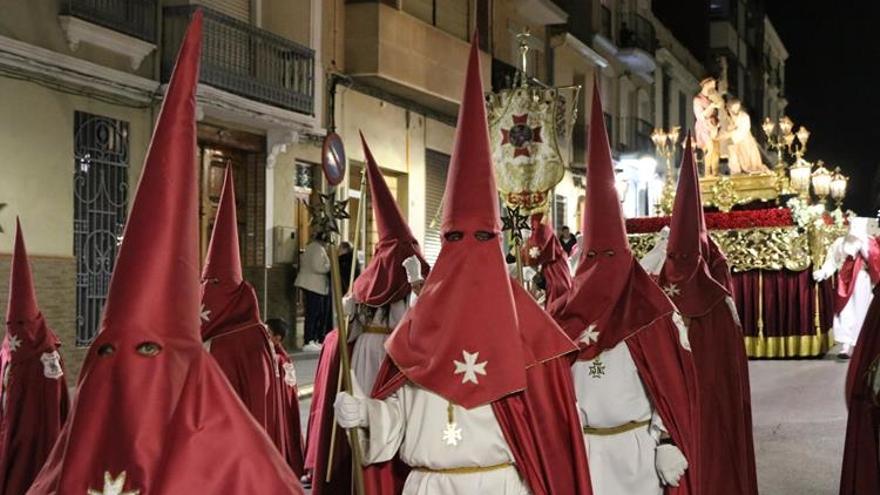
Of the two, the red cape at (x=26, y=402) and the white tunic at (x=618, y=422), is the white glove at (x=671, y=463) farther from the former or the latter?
the red cape at (x=26, y=402)

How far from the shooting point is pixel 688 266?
23.9 feet

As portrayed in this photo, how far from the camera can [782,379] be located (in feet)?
45.0

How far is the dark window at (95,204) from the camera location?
13969mm

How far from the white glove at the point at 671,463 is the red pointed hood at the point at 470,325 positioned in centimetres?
126

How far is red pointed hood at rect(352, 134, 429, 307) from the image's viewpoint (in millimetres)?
7445

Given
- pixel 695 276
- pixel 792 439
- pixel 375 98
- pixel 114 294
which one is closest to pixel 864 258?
pixel 792 439

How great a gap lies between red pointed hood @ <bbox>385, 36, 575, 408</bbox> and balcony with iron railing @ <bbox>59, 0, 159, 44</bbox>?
11.0 m

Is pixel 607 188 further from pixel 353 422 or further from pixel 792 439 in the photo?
pixel 792 439

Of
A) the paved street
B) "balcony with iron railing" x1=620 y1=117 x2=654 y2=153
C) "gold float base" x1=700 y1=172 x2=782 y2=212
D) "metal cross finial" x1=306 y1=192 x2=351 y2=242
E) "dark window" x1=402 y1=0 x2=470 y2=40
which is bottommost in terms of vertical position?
the paved street

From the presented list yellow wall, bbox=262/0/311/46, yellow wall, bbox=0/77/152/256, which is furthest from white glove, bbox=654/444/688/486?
yellow wall, bbox=262/0/311/46

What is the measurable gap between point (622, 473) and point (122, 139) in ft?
37.1

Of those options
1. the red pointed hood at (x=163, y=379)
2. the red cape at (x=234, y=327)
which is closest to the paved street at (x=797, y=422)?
the red cape at (x=234, y=327)

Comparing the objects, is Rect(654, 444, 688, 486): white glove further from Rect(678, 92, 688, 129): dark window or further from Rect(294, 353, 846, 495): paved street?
Rect(678, 92, 688, 129): dark window

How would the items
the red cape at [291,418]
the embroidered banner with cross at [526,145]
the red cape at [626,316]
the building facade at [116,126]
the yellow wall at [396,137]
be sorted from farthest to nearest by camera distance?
the yellow wall at [396,137] < the building facade at [116,126] < the embroidered banner with cross at [526,145] < the red cape at [291,418] < the red cape at [626,316]
